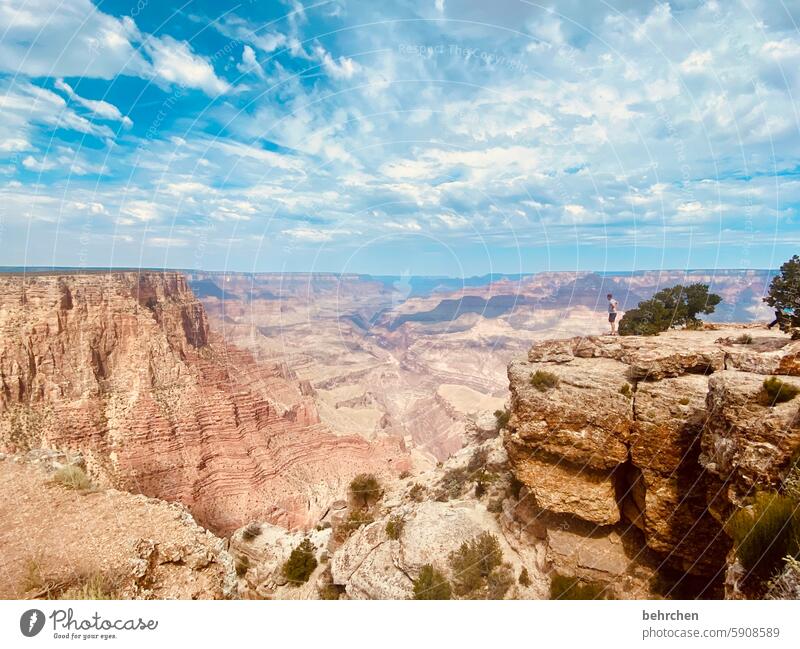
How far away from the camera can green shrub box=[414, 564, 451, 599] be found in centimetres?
1059

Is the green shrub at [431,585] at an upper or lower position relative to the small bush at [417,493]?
upper

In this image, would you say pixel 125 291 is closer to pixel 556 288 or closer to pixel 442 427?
pixel 442 427

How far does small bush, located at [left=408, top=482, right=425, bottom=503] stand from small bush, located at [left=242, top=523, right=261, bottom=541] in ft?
34.6

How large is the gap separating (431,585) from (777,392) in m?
9.56

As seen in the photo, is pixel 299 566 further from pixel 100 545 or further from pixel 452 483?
pixel 100 545

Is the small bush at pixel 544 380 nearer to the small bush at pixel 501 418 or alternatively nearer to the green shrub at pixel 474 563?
the green shrub at pixel 474 563

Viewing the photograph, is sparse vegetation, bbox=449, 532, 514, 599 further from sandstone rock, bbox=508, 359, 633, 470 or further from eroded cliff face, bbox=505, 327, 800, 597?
sandstone rock, bbox=508, 359, 633, 470

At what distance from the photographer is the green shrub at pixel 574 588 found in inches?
379

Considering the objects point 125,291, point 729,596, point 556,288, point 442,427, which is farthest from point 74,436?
point 556,288

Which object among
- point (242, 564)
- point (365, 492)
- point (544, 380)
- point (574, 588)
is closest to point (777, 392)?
point (544, 380)

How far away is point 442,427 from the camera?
8912cm

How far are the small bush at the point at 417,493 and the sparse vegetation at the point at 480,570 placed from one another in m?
6.23

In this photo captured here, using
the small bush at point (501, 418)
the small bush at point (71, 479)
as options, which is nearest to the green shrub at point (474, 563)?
the small bush at point (501, 418)
